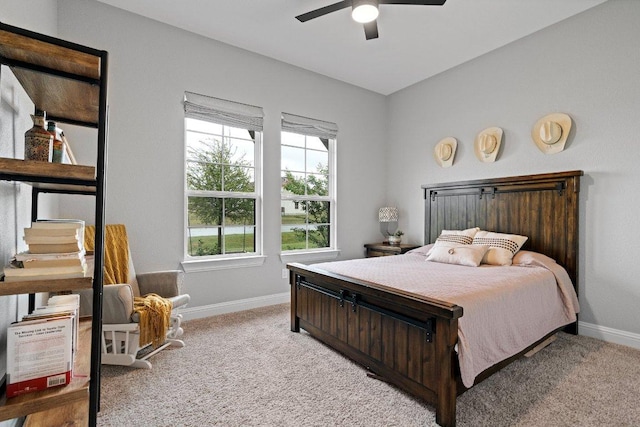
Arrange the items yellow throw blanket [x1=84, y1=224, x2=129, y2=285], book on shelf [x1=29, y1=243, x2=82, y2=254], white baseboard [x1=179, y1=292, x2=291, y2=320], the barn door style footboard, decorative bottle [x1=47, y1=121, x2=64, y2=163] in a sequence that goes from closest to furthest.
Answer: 1. book on shelf [x1=29, y1=243, x2=82, y2=254]
2. decorative bottle [x1=47, y1=121, x2=64, y2=163]
3. the barn door style footboard
4. yellow throw blanket [x1=84, y1=224, x2=129, y2=285]
5. white baseboard [x1=179, y1=292, x2=291, y2=320]

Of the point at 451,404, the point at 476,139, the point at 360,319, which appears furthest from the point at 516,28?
the point at 451,404

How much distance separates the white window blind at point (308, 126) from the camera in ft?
13.0

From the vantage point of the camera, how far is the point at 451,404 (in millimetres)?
1662

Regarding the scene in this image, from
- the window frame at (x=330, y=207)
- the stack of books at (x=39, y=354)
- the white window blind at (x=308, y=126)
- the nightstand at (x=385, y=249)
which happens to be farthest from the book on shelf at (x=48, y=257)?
the nightstand at (x=385, y=249)

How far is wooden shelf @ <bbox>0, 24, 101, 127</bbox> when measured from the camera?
3.49 feet

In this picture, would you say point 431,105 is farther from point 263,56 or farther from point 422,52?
point 263,56

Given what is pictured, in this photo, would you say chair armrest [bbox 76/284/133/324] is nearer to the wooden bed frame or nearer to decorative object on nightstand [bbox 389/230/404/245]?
the wooden bed frame

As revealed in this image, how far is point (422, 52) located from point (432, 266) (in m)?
2.49

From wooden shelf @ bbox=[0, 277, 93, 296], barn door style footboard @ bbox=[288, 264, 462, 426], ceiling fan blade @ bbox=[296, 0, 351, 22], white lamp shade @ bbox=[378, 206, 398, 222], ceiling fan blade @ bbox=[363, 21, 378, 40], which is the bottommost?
barn door style footboard @ bbox=[288, 264, 462, 426]

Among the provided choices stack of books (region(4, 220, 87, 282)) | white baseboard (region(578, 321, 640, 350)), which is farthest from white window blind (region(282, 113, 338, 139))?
white baseboard (region(578, 321, 640, 350))

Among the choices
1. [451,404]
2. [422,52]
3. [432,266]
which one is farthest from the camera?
[422,52]

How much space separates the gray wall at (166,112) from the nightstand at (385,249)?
138 centimetres

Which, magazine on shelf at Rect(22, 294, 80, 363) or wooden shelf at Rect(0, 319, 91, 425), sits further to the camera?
magazine on shelf at Rect(22, 294, 80, 363)

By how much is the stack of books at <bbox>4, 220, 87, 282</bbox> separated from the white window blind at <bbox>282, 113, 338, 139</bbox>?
3.04 meters
